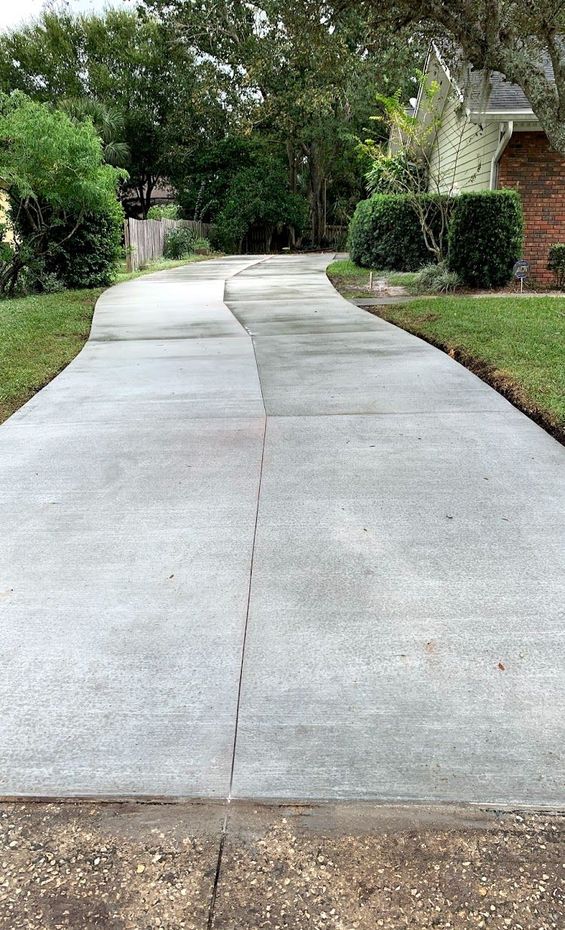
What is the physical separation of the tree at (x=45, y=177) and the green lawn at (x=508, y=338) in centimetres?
661

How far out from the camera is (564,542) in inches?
142

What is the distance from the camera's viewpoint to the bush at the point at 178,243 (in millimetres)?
27578

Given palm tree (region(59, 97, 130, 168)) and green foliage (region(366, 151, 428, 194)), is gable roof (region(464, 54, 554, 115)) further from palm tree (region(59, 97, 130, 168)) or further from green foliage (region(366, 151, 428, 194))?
palm tree (region(59, 97, 130, 168))

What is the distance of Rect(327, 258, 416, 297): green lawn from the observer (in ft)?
47.4

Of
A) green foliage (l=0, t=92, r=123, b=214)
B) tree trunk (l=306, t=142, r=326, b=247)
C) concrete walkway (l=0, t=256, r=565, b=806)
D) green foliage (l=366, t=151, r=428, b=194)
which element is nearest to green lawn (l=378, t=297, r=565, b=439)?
concrete walkway (l=0, t=256, r=565, b=806)

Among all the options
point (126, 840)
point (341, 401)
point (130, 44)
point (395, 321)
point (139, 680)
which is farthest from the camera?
point (130, 44)

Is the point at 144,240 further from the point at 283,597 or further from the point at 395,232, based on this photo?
the point at 283,597

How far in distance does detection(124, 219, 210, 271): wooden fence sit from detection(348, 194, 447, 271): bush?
675 centimetres

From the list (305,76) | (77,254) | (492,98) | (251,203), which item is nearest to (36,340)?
(77,254)

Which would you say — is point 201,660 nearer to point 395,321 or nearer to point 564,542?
point 564,542

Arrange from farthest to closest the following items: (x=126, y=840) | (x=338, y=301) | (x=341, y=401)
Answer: (x=338, y=301) < (x=341, y=401) < (x=126, y=840)

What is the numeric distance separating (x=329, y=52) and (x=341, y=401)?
7.35 m

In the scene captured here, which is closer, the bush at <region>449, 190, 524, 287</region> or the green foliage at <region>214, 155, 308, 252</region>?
the bush at <region>449, 190, 524, 287</region>

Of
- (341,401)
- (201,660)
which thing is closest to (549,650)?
(201,660)
